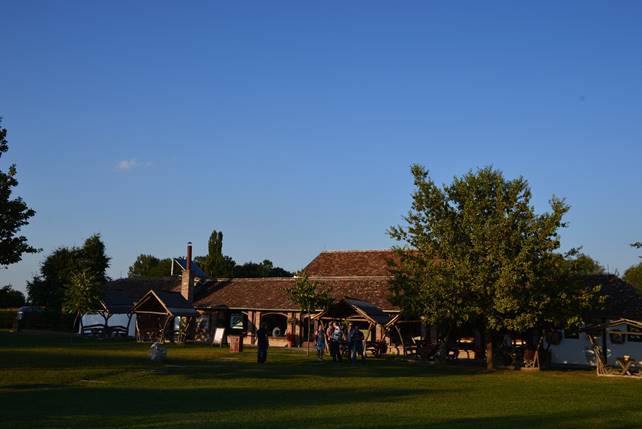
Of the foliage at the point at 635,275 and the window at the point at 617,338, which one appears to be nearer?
the window at the point at 617,338

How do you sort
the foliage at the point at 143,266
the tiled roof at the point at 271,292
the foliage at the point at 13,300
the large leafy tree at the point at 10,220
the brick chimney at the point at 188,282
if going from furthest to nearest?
the foliage at the point at 143,266
the foliage at the point at 13,300
the brick chimney at the point at 188,282
the tiled roof at the point at 271,292
the large leafy tree at the point at 10,220

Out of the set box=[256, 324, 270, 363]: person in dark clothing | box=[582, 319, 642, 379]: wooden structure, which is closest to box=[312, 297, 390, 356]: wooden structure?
box=[256, 324, 270, 363]: person in dark clothing

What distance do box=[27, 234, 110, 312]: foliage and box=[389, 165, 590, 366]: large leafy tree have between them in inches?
1564

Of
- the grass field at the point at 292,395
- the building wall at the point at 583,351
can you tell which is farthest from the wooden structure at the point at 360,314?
the building wall at the point at 583,351

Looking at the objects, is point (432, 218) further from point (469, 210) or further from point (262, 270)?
point (262, 270)

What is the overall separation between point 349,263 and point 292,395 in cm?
3089

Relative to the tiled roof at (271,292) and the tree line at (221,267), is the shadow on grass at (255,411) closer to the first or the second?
the tiled roof at (271,292)

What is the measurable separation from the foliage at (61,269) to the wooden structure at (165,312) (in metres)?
18.0

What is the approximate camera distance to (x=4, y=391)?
17.6 m

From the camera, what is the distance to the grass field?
13.4m

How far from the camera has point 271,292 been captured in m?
46.4

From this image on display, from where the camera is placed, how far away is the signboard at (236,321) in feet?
155

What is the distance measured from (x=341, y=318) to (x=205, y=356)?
7660mm

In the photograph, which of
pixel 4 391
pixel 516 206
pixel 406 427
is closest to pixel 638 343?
pixel 516 206
